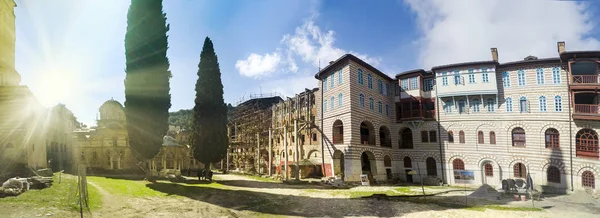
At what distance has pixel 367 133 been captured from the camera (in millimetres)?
37875

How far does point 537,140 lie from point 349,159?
1893 centimetres

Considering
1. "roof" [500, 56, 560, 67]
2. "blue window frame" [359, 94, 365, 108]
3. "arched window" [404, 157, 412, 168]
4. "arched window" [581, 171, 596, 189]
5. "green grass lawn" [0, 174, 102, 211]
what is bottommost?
"arched window" [581, 171, 596, 189]

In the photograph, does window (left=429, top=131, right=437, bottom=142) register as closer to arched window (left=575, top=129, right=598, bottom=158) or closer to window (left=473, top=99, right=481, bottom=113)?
window (left=473, top=99, right=481, bottom=113)

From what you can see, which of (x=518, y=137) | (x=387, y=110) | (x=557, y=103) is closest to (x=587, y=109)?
(x=557, y=103)

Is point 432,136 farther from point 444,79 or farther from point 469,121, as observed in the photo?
point 444,79

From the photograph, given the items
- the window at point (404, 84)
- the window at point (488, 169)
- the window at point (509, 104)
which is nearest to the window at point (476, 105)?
the window at point (509, 104)

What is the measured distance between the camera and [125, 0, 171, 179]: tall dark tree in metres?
28.9

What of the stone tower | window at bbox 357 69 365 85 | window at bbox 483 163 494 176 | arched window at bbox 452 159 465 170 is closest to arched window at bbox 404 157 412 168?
arched window at bbox 452 159 465 170

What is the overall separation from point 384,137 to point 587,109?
1961 centimetres

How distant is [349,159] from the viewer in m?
32.8

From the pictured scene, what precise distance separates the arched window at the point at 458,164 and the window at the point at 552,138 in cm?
798

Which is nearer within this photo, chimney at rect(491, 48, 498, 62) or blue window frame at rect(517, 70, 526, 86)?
blue window frame at rect(517, 70, 526, 86)

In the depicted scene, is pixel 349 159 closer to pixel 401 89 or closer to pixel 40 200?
pixel 401 89

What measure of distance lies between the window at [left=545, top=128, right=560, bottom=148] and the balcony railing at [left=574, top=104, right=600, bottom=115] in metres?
2.64
